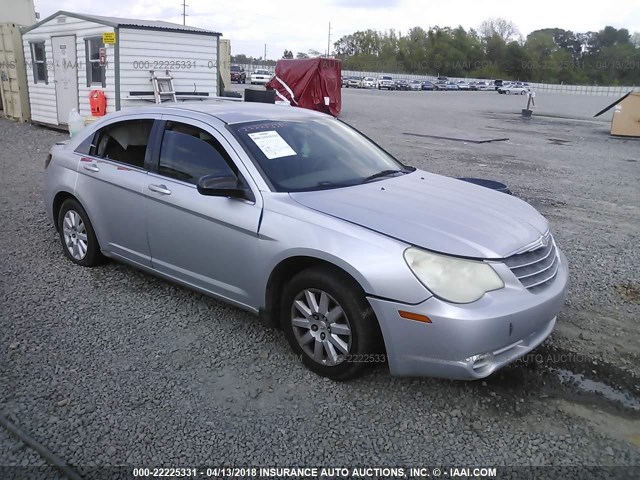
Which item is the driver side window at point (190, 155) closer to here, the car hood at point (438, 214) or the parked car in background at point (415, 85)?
the car hood at point (438, 214)

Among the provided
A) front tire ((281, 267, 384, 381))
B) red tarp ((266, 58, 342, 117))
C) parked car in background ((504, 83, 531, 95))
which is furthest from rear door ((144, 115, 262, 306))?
parked car in background ((504, 83, 531, 95))

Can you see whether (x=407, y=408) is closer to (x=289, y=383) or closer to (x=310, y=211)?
(x=289, y=383)

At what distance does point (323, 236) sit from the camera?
318 centimetres

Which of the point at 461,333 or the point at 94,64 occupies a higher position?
the point at 94,64

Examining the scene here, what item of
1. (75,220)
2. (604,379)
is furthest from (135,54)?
(604,379)

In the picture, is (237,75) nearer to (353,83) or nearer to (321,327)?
(353,83)

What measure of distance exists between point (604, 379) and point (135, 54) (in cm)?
1230

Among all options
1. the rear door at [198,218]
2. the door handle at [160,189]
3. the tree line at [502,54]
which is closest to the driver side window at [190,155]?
the rear door at [198,218]

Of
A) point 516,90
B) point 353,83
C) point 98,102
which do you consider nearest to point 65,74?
point 98,102

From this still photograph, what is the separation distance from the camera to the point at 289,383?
11.0ft

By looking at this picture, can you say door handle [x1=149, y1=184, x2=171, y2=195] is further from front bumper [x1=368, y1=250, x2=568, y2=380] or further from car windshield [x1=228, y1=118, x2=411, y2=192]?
front bumper [x1=368, y1=250, x2=568, y2=380]

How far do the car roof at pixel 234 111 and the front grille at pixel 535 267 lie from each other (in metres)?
2.12

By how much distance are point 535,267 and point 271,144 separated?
1949mm

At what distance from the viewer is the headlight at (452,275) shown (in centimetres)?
289
